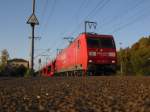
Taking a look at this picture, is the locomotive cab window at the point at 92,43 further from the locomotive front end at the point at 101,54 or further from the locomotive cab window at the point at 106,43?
the locomotive cab window at the point at 106,43

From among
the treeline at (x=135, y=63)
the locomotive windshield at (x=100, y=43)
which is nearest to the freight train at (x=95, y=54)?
the locomotive windshield at (x=100, y=43)

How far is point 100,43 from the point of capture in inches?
1029

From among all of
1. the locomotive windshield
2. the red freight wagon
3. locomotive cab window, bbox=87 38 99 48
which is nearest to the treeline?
the locomotive windshield

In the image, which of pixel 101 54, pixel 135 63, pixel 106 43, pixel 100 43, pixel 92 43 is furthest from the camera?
pixel 135 63

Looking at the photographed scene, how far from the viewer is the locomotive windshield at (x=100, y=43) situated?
25.8 metres

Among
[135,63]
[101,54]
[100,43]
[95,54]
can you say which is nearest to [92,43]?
[100,43]

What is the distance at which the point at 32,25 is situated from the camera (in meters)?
37.3

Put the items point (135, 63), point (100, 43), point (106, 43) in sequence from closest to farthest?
point (100, 43) < point (106, 43) < point (135, 63)

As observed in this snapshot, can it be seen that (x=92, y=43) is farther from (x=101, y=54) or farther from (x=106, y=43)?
(x=106, y=43)

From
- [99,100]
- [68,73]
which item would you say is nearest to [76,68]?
[68,73]

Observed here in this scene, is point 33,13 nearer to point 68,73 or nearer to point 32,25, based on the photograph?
point 32,25

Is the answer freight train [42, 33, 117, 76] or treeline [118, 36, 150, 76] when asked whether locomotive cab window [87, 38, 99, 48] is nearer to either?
freight train [42, 33, 117, 76]

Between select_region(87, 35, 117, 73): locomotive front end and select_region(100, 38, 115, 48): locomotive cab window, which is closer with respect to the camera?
select_region(87, 35, 117, 73): locomotive front end

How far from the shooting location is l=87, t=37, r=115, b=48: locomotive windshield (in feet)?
84.8
